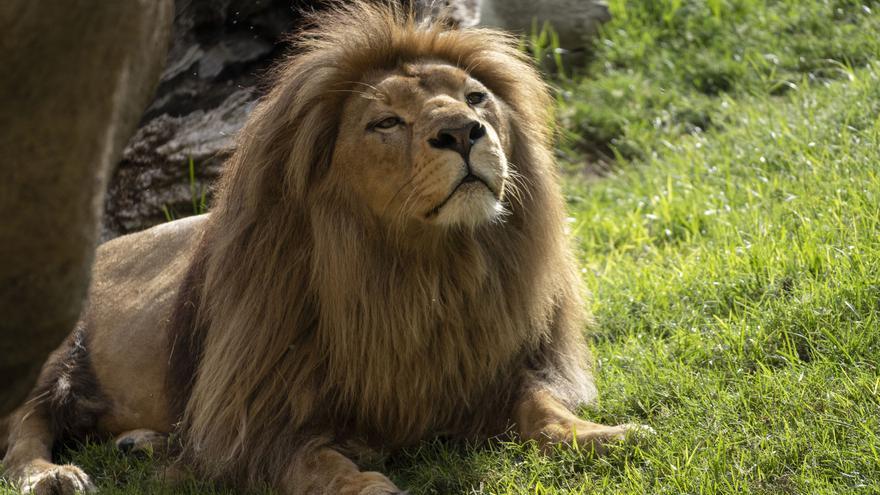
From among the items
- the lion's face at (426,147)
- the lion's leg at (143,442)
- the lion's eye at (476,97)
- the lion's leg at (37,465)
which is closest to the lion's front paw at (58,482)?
the lion's leg at (37,465)

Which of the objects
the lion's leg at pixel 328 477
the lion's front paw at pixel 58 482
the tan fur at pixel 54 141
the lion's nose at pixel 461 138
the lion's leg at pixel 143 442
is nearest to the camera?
the tan fur at pixel 54 141

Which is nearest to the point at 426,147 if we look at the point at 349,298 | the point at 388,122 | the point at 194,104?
the point at 388,122

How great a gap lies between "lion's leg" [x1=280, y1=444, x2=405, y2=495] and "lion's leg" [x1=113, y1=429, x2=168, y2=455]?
30.2 inches

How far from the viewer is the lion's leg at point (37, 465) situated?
12.6ft

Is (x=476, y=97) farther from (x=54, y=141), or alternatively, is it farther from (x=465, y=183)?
(x=54, y=141)

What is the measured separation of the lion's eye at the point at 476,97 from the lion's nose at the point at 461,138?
1.16ft

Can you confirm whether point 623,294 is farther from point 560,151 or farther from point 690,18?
point 690,18

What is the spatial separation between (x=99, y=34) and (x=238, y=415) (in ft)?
6.80

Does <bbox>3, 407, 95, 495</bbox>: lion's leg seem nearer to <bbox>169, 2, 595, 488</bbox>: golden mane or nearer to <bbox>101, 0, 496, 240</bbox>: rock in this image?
<bbox>169, 2, 595, 488</bbox>: golden mane

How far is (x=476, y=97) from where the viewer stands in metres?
3.86

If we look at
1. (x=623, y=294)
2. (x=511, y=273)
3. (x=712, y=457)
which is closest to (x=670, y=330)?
(x=623, y=294)

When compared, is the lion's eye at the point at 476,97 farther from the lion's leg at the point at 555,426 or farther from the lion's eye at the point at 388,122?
the lion's leg at the point at 555,426

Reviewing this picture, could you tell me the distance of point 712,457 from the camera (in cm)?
329

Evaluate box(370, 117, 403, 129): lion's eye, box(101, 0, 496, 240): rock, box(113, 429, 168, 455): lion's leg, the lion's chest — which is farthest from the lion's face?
box(101, 0, 496, 240): rock
